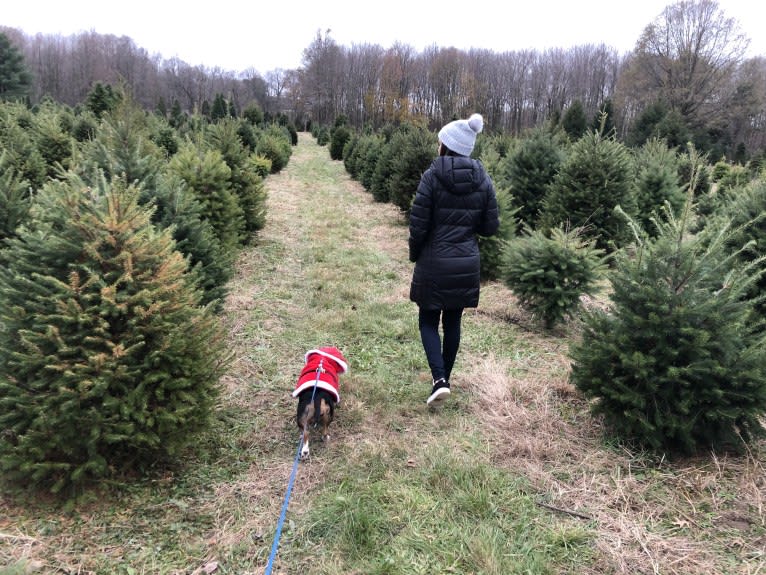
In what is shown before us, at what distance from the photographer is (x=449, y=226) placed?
3.39 metres

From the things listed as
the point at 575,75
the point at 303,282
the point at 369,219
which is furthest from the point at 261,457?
the point at 575,75

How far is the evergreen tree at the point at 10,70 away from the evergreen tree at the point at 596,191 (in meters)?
42.9

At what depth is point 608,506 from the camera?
2520 mm

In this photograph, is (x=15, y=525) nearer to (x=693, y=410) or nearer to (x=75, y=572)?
(x=75, y=572)

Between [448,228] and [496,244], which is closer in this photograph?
[448,228]

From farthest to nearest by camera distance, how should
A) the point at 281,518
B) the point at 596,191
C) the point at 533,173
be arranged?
the point at 533,173
the point at 596,191
the point at 281,518

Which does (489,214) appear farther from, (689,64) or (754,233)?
(689,64)

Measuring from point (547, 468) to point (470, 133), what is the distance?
2.32m

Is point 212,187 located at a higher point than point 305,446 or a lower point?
higher

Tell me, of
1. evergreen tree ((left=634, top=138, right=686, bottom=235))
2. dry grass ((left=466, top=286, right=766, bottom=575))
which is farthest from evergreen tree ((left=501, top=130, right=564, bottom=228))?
dry grass ((left=466, top=286, right=766, bottom=575))

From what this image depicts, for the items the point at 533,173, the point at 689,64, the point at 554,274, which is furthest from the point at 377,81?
the point at 554,274

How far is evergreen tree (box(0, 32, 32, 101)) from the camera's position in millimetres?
35344

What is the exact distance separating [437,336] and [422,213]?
0.96 m

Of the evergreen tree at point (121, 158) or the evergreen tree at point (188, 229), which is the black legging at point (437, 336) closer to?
the evergreen tree at point (188, 229)
